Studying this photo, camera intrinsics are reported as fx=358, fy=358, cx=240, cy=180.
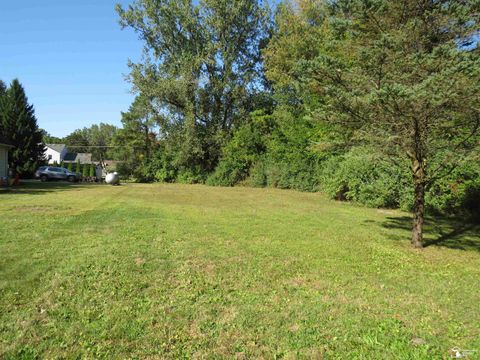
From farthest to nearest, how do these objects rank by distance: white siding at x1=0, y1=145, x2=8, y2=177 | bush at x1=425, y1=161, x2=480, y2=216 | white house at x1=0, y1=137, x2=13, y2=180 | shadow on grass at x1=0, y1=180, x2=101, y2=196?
white siding at x1=0, y1=145, x2=8, y2=177 → white house at x1=0, y1=137, x2=13, y2=180 → shadow on grass at x1=0, y1=180, x2=101, y2=196 → bush at x1=425, y1=161, x2=480, y2=216

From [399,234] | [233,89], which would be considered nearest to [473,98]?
[399,234]

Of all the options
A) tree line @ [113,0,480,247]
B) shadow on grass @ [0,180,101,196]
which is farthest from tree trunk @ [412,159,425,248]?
shadow on grass @ [0,180,101,196]

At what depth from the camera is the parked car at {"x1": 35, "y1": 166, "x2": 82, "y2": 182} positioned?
99.9ft

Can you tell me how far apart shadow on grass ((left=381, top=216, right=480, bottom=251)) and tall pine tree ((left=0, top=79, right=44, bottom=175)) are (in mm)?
27912

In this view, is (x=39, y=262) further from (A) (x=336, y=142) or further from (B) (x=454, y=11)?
(B) (x=454, y=11)

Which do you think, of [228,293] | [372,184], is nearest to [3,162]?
[372,184]

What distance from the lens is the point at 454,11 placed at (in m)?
6.19

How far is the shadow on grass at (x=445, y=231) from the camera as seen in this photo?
8.42 meters

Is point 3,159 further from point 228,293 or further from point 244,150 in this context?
point 228,293

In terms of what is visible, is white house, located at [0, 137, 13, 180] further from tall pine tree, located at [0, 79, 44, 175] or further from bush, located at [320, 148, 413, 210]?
bush, located at [320, 148, 413, 210]

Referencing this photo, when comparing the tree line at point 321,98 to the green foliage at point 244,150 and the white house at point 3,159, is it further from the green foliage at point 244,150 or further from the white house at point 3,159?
the white house at point 3,159

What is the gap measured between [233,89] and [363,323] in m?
27.7

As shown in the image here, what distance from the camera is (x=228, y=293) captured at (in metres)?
4.65

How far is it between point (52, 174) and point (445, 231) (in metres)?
30.4
